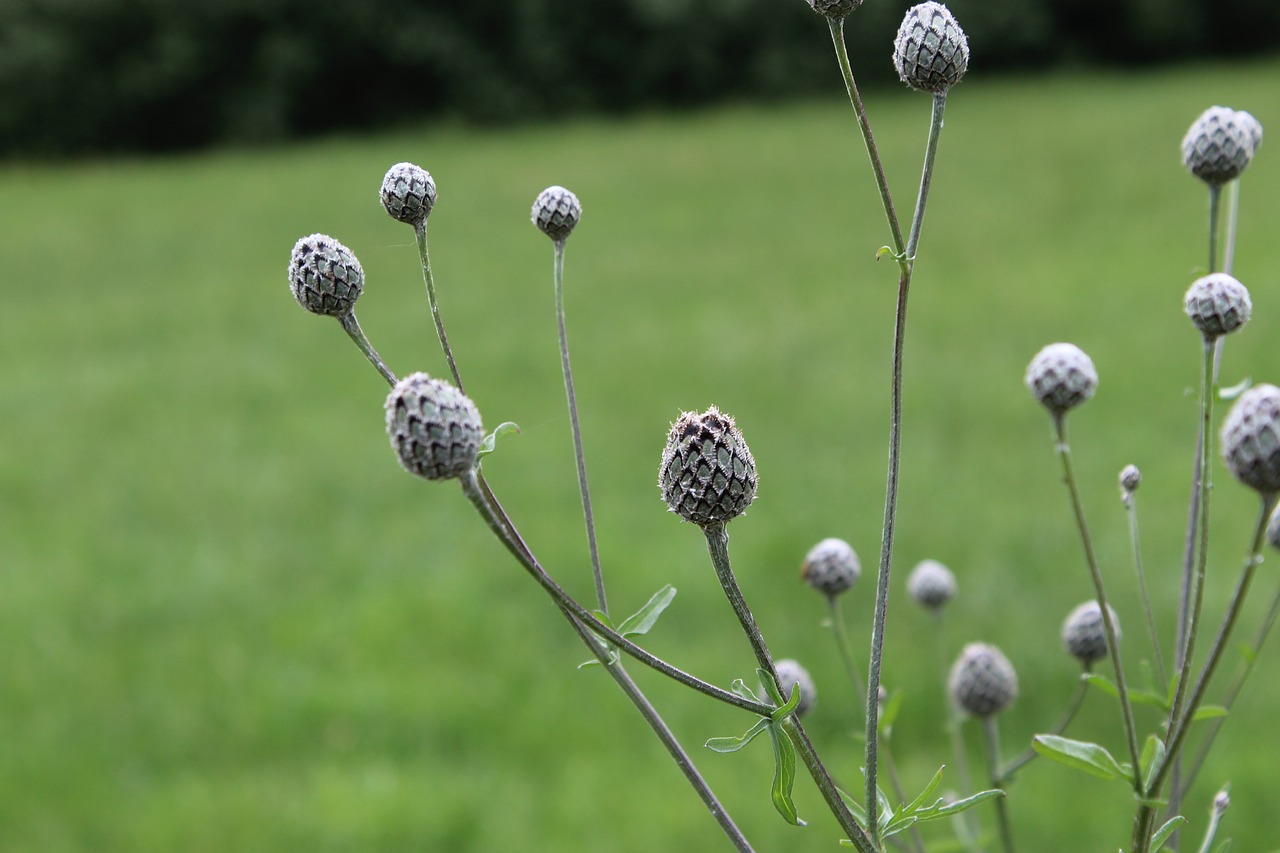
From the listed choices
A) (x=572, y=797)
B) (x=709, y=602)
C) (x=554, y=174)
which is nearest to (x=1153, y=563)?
(x=709, y=602)

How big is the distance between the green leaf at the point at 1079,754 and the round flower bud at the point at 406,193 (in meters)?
0.78

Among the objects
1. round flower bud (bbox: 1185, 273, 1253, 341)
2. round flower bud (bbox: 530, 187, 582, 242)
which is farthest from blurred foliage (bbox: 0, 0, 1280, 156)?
round flower bud (bbox: 1185, 273, 1253, 341)

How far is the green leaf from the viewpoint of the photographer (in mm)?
1180

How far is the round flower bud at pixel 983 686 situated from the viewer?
175 centimetres

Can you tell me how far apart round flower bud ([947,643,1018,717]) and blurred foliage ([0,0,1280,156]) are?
22411 mm

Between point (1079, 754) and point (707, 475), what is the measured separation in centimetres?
43

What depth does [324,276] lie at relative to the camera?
1268 mm

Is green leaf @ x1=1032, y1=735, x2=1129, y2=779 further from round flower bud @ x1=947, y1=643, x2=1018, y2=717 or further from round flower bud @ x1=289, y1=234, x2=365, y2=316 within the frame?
round flower bud @ x1=289, y1=234, x2=365, y2=316

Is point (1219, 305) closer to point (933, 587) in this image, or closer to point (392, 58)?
point (933, 587)

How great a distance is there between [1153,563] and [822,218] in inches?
360

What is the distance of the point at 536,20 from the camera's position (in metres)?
24.2

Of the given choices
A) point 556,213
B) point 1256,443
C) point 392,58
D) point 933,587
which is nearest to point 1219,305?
point 1256,443

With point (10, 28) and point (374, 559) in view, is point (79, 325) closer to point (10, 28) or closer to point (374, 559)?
point (374, 559)

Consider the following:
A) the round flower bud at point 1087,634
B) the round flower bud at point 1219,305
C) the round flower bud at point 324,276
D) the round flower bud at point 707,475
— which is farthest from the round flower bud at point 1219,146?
the round flower bud at point 324,276
